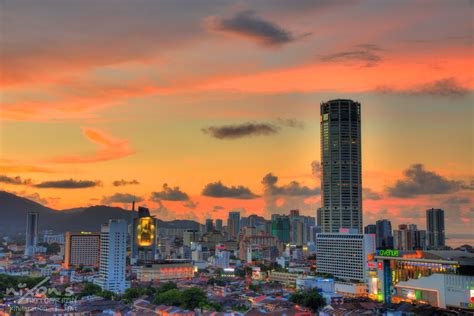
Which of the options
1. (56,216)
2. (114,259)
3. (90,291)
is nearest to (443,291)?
(90,291)

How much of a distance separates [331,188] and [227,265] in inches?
405

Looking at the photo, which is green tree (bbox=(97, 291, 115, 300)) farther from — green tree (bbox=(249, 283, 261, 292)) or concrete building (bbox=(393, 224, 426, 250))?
concrete building (bbox=(393, 224, 426, 250))

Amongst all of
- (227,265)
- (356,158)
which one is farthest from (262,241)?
(356,158)

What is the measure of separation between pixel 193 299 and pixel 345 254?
15046 millimetres

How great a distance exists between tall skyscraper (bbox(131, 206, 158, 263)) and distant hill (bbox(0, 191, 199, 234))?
76.2m

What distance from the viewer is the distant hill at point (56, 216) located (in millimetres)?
130375

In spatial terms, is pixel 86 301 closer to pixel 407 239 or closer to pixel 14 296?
pixel 14 296

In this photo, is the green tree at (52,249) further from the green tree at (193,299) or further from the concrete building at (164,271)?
the green tree at (193,299)

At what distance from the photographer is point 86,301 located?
19.5 meters

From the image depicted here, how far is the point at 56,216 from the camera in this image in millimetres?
144000

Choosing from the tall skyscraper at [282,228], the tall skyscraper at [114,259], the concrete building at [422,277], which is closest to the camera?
the concrete building at [422,277]

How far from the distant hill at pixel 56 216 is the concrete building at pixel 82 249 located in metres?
79.3

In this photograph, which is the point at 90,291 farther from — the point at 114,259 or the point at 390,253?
the point at 390,253

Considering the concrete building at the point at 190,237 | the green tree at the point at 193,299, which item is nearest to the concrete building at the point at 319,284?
the green tree at the point at 193,299
